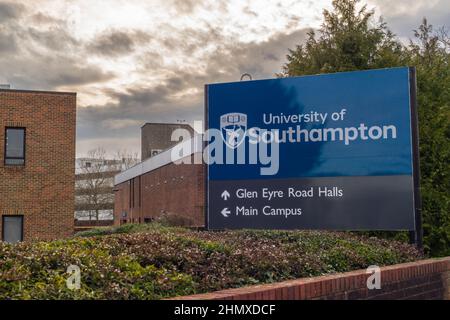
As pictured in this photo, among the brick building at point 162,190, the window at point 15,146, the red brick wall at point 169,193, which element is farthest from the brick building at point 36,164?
the red brick wall at point 169,193

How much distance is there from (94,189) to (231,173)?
6235 cm

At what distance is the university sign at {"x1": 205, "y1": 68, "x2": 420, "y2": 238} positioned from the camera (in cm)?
1153

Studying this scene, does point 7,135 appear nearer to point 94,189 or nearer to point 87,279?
point 87,279

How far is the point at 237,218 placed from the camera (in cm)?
1227

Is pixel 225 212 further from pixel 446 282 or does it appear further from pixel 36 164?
pixel 36 164

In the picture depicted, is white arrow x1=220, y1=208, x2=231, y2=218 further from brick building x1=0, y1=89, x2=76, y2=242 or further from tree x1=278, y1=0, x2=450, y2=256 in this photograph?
brick building x1=0, y1=89, x2=76, y2=242

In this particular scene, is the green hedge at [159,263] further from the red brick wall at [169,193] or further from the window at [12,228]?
the red brick wall at [169,193]

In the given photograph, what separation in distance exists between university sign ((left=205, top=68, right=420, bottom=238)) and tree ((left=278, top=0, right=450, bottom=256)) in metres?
1.64

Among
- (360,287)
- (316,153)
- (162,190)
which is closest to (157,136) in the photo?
(162,190)

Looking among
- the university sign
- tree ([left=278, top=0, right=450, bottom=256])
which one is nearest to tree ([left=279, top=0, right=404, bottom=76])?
tree ([left=278, top=0, right=450, bottom=256])

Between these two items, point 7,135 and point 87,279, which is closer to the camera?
point 87,279

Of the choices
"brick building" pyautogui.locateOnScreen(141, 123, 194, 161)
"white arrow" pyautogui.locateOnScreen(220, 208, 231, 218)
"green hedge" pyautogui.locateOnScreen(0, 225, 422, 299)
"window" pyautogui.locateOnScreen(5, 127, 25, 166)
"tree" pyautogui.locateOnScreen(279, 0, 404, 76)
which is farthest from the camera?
"brick building" pyautogui.locateOnScreen(141, 123, 194, 161)

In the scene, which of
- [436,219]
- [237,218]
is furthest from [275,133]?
[436,219]

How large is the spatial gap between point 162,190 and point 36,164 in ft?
69.3
